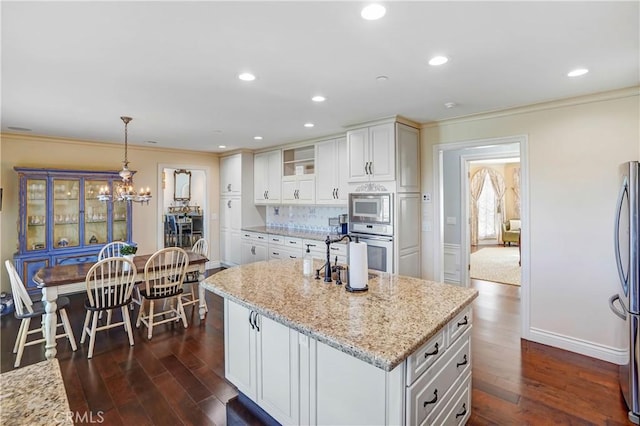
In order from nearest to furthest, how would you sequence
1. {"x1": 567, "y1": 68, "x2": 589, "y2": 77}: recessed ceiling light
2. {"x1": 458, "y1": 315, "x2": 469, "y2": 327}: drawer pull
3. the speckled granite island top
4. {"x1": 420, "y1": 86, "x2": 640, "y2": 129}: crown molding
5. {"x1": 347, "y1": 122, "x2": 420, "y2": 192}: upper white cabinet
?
the speckled granite island top, {"x1": 458, "y1": 315, "x2": 469, "y2": 327}: drawer pull, {"x1": 567, "y1": 68, "x2": 589, "y2": 77}: recessed ceiling light, {"x1": 420, "y1": 86, "x2": 640, "y2": 129}: crown molding, {"x1": 347, "y1": 122, "x2": 420, "y2": 192}: upper white cabinet

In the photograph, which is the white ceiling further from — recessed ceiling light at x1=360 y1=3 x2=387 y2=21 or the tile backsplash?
the tile backsplash

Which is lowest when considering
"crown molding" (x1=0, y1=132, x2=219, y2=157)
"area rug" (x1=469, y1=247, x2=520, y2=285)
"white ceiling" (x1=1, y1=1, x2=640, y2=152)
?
"area rug" (x1=469, y1=247, x2=520, y2=285)

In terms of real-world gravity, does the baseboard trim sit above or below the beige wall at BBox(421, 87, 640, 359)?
below

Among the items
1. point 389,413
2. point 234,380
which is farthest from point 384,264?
point 389,413

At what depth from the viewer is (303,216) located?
6.07m

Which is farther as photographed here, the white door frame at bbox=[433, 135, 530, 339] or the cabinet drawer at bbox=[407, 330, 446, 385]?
the white door frame at bbox=[433, 135, 530, 339]

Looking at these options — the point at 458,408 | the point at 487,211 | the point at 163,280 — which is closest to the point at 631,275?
the point at 458,408

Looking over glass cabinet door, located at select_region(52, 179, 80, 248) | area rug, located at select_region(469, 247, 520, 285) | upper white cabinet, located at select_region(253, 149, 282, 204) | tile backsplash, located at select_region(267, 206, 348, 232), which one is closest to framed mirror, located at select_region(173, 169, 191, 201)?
upper white cabinet, located at select_region(253, 149, 282, 204)

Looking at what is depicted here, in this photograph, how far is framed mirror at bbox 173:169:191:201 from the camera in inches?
333

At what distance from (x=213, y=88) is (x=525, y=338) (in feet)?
13.0

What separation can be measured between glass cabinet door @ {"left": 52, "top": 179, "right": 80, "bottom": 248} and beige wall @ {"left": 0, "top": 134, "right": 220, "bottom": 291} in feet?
1.45

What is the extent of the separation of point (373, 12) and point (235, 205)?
5.32 metres

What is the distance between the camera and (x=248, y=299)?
1989mm

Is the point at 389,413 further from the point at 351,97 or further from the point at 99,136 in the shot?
the point at 99,136
